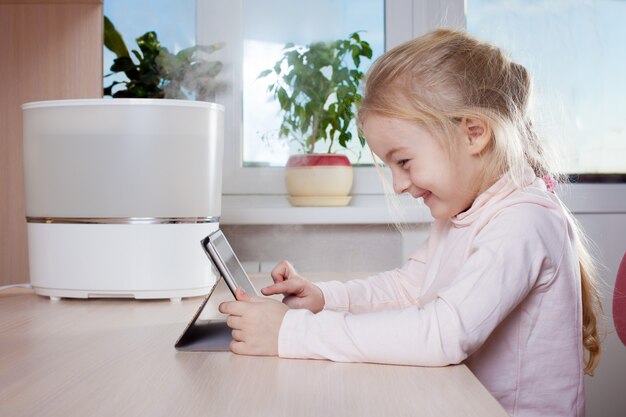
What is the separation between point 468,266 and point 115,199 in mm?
500

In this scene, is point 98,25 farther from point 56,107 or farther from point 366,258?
point 366,258

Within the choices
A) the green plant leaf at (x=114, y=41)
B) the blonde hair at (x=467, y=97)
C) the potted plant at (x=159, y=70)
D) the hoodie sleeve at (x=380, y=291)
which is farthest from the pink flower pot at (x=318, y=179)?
the blonde hair at (x=467, y=97)

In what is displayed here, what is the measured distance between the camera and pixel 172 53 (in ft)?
5.49

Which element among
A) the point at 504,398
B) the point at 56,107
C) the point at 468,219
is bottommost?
the point at 504,398

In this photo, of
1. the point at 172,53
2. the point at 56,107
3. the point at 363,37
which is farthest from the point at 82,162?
the point at 363,37

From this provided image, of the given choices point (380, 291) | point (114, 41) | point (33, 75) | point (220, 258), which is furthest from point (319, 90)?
point (220, 258)

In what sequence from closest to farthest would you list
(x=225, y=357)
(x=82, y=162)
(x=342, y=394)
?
(x=342, y=394), (x=225, y=357), (x=82, y=162)

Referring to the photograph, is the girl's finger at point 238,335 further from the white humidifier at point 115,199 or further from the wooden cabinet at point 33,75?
the wooden cabinet at point 33,75

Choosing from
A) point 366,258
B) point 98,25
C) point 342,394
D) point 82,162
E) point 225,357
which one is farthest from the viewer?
point 366,258

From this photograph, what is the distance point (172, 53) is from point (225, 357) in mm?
1161

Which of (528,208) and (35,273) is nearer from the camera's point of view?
(528,208)

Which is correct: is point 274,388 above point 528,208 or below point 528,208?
below

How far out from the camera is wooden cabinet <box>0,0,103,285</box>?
1.27 metres

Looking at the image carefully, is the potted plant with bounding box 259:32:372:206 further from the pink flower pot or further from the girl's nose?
the girl's nose
